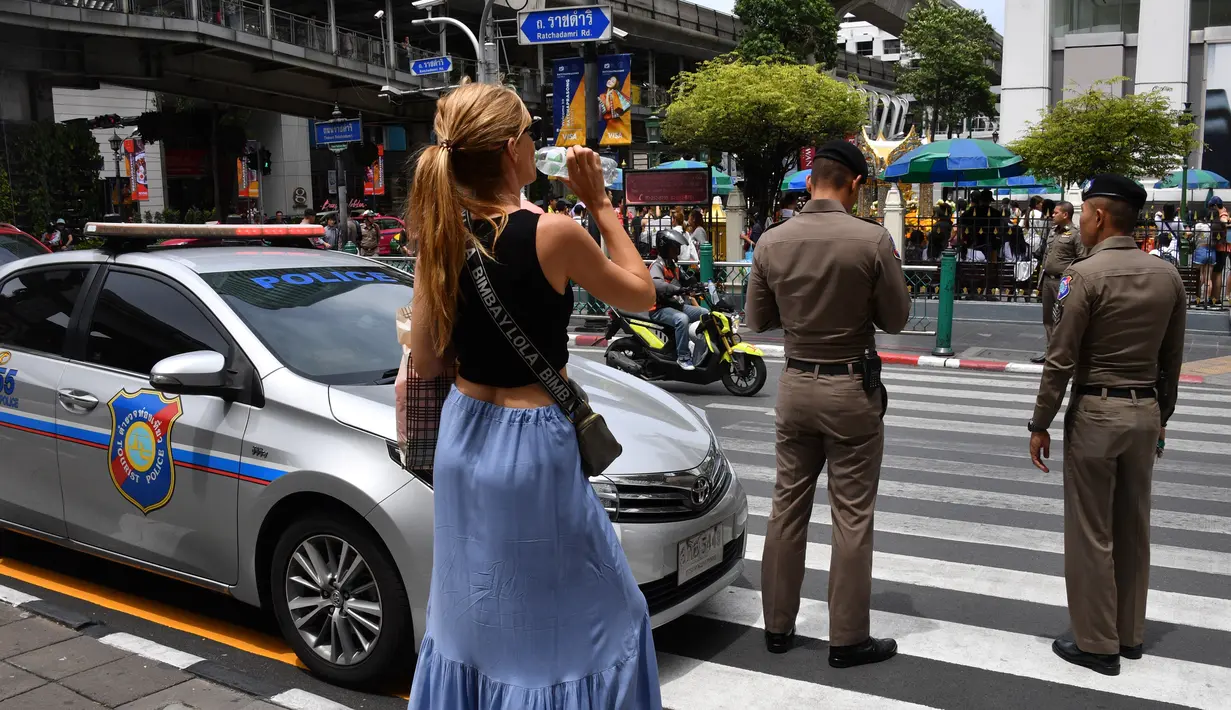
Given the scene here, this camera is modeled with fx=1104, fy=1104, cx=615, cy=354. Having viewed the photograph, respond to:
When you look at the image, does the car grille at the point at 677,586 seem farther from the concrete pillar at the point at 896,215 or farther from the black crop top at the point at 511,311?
the concrete pillar at the point at 896,215

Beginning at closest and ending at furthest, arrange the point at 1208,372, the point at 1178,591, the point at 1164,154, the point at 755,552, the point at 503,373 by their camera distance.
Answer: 1. the point at 503,373
2. the point at 1178,591
3. the point at 755,552
4. the point at 1208,372
5. the point at 1164,154

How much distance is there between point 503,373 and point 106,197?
50.3 m

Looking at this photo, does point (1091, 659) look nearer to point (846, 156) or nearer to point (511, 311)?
point (846, 156)

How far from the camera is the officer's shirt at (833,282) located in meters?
4.06

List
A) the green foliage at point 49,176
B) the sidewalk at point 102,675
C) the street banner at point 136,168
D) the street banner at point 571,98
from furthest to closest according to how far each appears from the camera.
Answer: the street banner at point 136,168 → the green foliage at point 49,176 → the street banner at point 571,98 → the sidewalk at point 102,675

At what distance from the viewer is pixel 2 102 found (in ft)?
88.7

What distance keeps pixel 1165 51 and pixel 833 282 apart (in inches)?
1201

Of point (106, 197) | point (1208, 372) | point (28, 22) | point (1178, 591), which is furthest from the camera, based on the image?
point (106, 197)

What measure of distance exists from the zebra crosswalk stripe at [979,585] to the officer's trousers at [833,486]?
27 centimetres

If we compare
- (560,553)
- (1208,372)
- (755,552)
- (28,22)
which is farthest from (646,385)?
(28,22)

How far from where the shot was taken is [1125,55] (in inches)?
1217

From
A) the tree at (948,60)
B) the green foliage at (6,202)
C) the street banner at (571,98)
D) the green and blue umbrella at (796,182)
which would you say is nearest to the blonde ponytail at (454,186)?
the street banner at (571,98)

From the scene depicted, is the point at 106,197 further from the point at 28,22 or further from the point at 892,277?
the point at 892,277

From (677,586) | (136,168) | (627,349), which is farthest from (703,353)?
(136,168)
